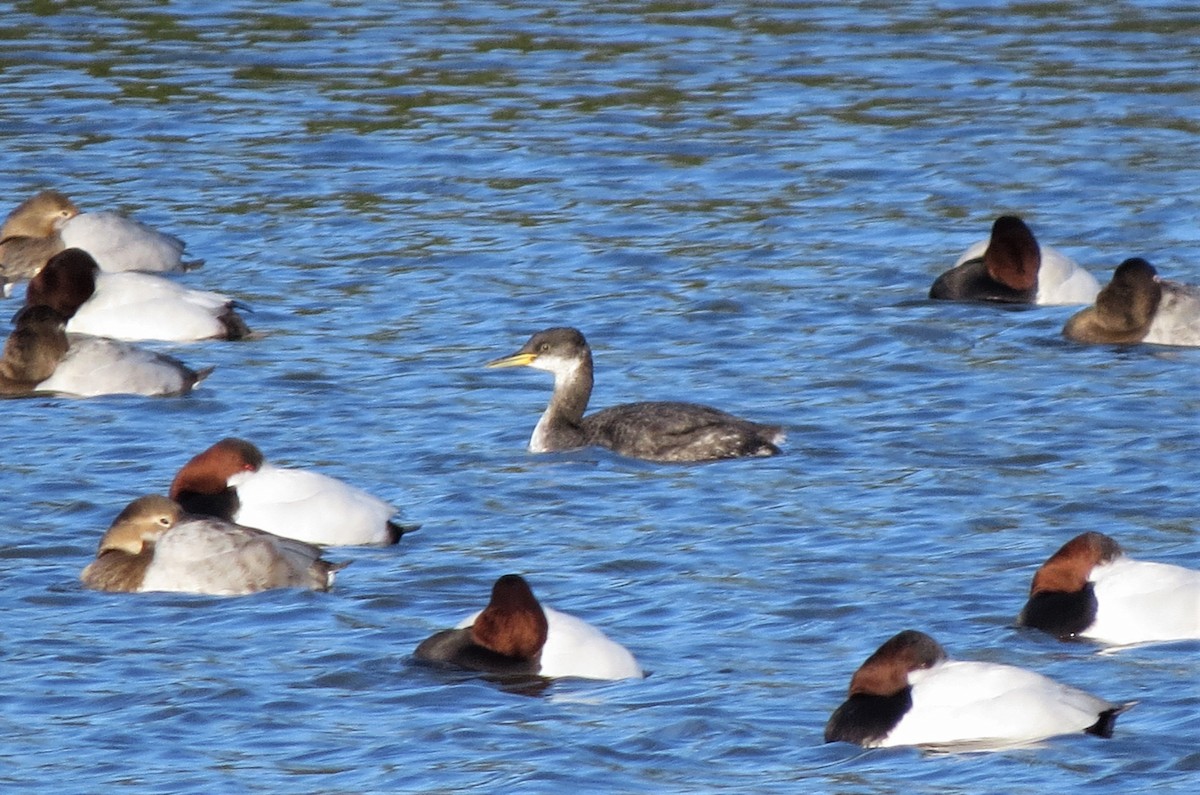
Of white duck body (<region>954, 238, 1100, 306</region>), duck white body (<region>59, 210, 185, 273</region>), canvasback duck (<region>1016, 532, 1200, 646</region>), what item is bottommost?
white duck body (<region>954, 238, 1100, 306</region>)

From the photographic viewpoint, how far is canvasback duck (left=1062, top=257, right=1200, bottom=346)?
16.1 metres

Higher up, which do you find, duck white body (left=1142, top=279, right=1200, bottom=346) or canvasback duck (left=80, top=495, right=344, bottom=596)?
canvasback duck (left=80, top=495, right=344, bottom=596)

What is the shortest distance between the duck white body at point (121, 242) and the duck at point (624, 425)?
487 cm

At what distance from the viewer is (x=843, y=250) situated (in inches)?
744

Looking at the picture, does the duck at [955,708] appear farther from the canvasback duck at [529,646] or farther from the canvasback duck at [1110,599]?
the canvasback duck at [1110,599]

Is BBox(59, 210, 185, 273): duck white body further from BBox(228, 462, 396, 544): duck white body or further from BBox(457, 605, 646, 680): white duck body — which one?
BBox(457, 605, 646, 680): white duck body

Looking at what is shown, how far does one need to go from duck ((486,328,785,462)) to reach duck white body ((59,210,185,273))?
4867mm

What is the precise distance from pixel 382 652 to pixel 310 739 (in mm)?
1060

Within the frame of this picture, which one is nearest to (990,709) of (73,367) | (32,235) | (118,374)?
(118,374)

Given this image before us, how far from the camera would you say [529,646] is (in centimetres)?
972

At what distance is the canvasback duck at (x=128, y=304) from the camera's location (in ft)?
54.9

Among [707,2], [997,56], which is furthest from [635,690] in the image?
[707,2]

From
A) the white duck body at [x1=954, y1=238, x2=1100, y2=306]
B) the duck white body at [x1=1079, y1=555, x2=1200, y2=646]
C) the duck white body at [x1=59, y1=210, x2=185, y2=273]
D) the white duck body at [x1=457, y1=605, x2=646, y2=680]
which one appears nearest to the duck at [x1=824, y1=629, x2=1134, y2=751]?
the white duck body at [x1=457, y1=605, x2=646, y2=680]

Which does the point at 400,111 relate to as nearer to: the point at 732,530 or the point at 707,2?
the point at 707,2
